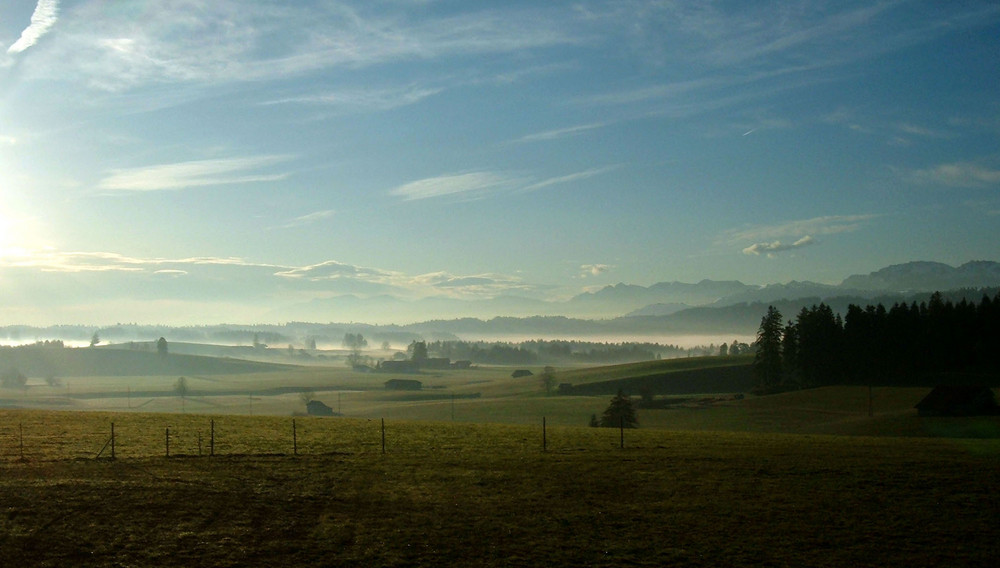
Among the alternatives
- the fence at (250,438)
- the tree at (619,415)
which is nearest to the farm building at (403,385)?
the tree at (619,415)

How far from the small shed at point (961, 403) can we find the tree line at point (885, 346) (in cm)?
3316

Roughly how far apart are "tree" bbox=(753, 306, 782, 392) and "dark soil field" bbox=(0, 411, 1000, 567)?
3473 inches

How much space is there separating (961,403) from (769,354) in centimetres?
5238

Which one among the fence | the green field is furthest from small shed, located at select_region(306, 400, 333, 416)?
the green field

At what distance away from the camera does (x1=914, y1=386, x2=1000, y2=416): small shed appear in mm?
75938

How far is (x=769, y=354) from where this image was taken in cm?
12862

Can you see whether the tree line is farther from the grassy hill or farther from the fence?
the fence

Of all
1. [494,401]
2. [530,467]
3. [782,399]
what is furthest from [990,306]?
[530,467]

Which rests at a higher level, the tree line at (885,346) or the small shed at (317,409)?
the tree line at (885,346)

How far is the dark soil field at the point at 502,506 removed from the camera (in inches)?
864

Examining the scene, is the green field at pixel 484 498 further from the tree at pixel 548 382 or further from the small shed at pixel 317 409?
the tree at pixel 548 382

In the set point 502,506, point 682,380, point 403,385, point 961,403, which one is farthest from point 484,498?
point 403,385

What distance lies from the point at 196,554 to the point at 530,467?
17.8 metres

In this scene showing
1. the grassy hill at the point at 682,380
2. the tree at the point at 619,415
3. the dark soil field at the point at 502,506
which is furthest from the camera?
the grassy hill at the point at 682,380
